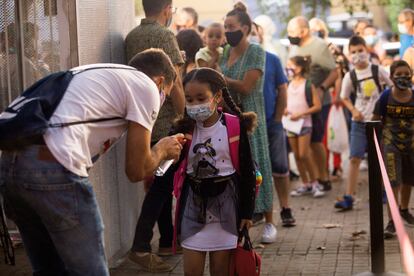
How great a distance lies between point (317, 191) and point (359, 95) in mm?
1479

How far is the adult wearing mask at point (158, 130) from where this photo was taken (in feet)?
23.8

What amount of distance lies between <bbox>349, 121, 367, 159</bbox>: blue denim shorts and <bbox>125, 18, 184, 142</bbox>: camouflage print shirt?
3.05 metres

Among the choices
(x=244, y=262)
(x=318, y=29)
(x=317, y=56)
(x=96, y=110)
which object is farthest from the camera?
(x=318, y=29)

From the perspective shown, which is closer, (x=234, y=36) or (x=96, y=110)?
(x=96, y=110)

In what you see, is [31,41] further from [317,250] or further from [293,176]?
[293,176]

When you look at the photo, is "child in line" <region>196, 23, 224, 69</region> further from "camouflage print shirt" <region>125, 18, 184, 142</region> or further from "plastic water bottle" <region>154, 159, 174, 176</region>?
"plastic water bottle" <region>154, 159, 174, 176</region>

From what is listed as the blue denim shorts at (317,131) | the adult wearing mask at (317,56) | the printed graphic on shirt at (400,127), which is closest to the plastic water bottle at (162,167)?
the printed graphic on shirt at (400,127)

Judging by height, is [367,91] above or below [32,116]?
below

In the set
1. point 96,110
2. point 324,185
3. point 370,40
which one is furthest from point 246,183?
point 370,40

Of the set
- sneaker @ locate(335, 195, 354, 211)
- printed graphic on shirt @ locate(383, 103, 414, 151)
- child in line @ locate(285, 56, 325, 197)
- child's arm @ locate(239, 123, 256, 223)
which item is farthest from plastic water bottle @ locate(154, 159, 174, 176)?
child in line @ locate(285, 56, 325, 197)

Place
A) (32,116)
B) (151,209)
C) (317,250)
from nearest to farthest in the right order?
(32,116) < (151,209) < (317,250)

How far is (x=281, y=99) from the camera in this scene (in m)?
9.16

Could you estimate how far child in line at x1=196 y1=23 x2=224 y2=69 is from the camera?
8.55m

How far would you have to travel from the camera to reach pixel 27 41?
268 inches
